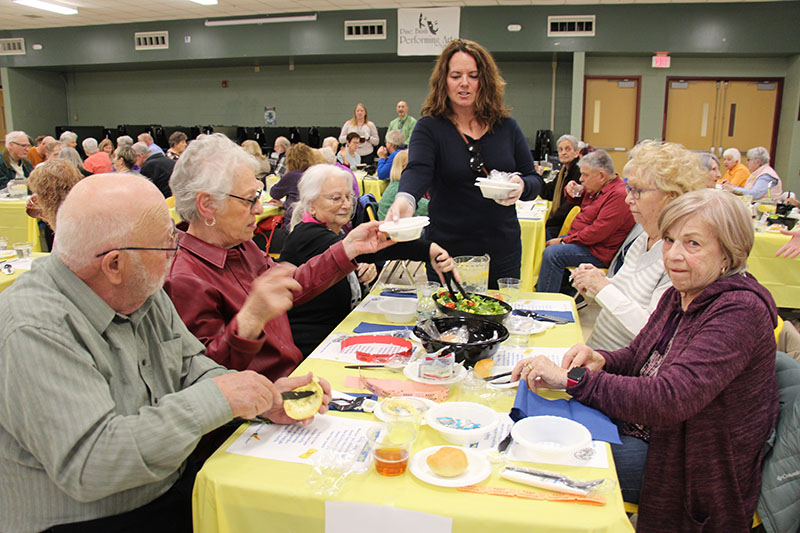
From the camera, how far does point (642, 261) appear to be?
2.26 metres

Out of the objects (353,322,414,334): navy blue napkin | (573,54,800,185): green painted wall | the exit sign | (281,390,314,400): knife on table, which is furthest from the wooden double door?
(281,390,314,400): knife on table

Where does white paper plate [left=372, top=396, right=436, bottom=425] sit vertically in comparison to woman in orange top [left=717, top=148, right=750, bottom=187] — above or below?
below

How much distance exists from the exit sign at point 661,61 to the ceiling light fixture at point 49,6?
→ 10617 mm

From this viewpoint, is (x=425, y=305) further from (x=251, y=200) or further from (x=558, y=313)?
(x=251, y=200)

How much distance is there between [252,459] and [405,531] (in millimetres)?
385

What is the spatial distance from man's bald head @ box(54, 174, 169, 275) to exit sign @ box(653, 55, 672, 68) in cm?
1069

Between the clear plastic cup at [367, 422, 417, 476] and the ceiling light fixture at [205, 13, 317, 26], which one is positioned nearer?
the clear plastic cup at [367, 422, 417, 476]

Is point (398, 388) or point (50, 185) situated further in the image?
point (50, 185)

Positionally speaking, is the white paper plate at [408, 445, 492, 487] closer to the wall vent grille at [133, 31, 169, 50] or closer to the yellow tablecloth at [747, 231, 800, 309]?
the yellow tablecloth at [747, 231, 800, 309]

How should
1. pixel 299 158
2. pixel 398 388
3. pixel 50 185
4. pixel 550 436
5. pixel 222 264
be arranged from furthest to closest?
1. pixel 299 158
2. pixel 50 185
3. pixel 222 264
4. pixel 398 388
5. pixel 550 436

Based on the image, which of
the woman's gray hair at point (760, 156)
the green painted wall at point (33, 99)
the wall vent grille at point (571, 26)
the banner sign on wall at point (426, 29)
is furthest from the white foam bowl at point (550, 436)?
the green painted wall at point (33, 99)

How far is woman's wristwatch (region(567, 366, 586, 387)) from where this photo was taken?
1.49 metres

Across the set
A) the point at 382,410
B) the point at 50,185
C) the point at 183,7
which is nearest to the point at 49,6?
the point at 183,7

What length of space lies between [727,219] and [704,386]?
Result: 44cm
